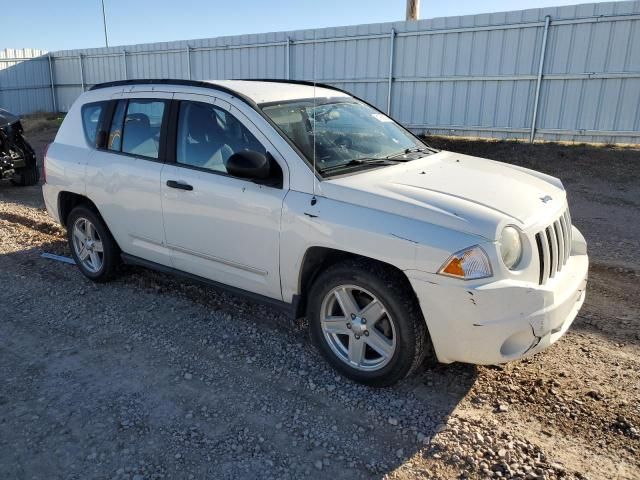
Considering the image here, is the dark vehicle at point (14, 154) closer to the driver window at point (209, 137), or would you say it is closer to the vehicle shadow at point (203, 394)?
the vehicle shadow at point (203, 394)

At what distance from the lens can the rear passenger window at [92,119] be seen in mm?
5242

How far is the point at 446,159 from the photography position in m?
4.46

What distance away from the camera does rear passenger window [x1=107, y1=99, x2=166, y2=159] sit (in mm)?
4652

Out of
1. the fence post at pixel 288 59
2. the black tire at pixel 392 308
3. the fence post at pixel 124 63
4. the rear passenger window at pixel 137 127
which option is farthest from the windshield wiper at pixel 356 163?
the fence post at pixel 124 63

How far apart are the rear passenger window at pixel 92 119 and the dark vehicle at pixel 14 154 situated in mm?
5550

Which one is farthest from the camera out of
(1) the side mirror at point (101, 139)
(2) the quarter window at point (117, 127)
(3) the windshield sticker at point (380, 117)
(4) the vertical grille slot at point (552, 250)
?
(1) the side mirror at point (101, 139)

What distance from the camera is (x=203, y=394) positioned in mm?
3592

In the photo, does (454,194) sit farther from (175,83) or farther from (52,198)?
(52,198)

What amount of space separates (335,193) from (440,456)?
1672 mm

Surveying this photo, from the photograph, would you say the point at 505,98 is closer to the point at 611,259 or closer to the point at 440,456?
the point at 611,259

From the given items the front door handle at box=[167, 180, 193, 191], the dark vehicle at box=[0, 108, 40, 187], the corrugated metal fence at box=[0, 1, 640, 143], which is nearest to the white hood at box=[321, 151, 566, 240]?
the front door handle at box=[167, 180, 193, 191]

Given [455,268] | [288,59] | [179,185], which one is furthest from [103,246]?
[288,59]

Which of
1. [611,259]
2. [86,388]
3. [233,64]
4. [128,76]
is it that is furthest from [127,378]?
[128,76]

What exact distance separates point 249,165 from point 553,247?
2.02 meters
